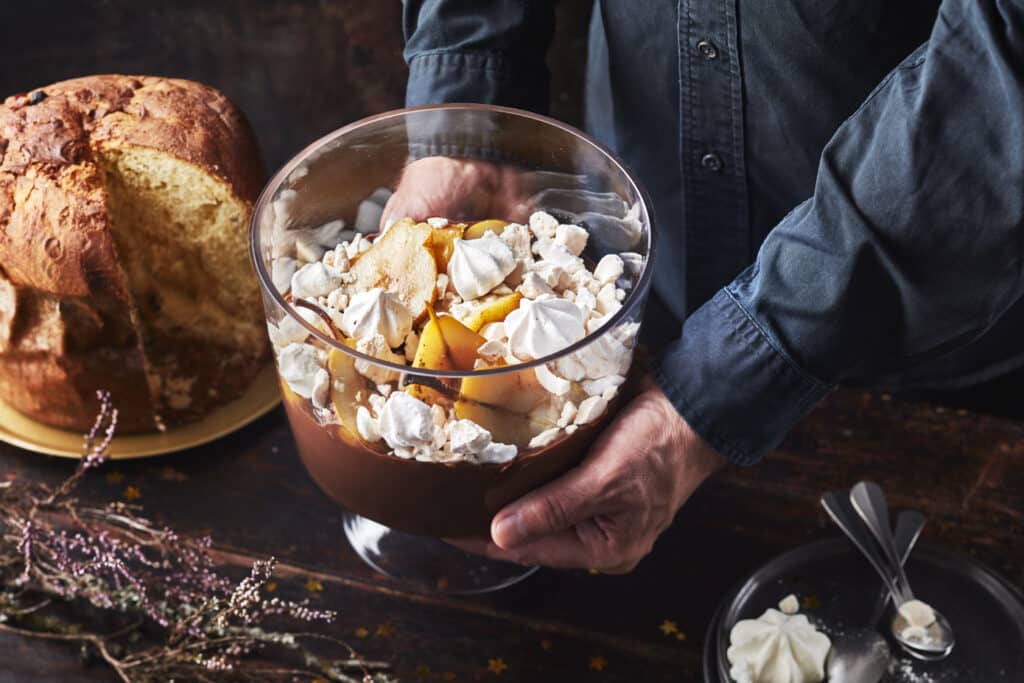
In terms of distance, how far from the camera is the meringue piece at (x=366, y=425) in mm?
996

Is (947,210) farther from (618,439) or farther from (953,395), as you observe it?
(953,395)

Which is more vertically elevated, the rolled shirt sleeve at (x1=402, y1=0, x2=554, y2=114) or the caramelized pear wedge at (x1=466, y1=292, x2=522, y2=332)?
the rolled shirt sleeve at (x1=402, y1=0, x2=554, y2=114)

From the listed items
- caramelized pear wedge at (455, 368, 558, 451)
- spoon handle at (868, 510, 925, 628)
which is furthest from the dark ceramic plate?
caramelized pear wedge at (455, 368, 558, 451)

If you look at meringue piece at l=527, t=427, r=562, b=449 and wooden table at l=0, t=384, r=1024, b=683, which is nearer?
meringue piece at l=527, t=427, r=562, b=449

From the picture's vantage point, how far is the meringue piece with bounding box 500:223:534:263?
1.12 metres

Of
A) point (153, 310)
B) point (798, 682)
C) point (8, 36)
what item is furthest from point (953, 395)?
point (8, 36)

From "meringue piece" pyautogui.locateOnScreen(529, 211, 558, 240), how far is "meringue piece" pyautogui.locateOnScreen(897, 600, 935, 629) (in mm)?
518

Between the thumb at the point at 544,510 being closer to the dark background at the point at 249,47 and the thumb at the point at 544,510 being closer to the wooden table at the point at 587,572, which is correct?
the wooden table at the point at 587,572

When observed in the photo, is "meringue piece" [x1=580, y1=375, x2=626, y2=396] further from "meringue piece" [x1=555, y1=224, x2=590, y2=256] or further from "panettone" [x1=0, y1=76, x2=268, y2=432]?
"panettone" [x1=0, y1=76, x2=268, y2=432]

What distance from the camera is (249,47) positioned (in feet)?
6.83

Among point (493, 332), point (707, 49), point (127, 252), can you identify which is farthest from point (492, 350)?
point (127, 252)

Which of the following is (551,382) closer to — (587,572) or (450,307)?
(450,307)

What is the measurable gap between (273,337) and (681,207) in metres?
0.64

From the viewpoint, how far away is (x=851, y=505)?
1.29 m
